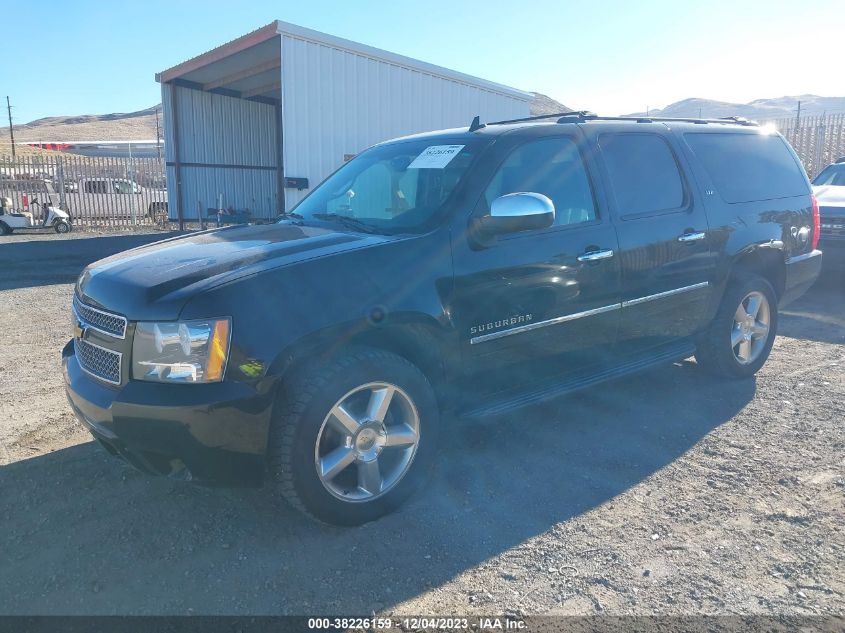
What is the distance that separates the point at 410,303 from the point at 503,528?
1174mm

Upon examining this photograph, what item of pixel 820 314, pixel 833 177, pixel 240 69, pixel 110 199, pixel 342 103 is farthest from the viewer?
pixel 110 199

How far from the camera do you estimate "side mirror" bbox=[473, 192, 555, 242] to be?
11.1 feet

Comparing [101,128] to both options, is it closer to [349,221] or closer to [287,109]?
[287,109]

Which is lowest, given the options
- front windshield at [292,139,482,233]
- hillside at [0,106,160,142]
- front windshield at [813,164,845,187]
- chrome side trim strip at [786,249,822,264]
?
chrome side trim strip at [786,249,822,264]

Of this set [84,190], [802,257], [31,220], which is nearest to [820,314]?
[802,257]

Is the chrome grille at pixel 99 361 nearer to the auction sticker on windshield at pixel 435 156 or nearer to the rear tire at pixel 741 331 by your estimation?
the auction sticker on windshield at pixel 435 156

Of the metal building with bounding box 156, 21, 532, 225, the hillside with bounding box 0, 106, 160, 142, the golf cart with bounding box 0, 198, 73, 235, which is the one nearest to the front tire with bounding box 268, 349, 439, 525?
the metal building with bounding box 156, 21, 532, 225

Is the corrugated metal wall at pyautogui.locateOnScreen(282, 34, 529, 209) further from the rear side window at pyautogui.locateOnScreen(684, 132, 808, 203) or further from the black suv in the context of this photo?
the rear side window at pyautogui.locateOnScreen(684, 132, 808, 203)

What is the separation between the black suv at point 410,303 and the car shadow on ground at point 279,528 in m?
0.26

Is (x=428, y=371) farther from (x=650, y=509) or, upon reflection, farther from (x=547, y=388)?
(x=650, y=509)

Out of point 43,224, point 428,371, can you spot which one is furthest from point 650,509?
point 43,224

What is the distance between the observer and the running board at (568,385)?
358cm

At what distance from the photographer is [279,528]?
125 inches

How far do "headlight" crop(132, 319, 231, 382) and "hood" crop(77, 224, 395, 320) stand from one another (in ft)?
0.24
